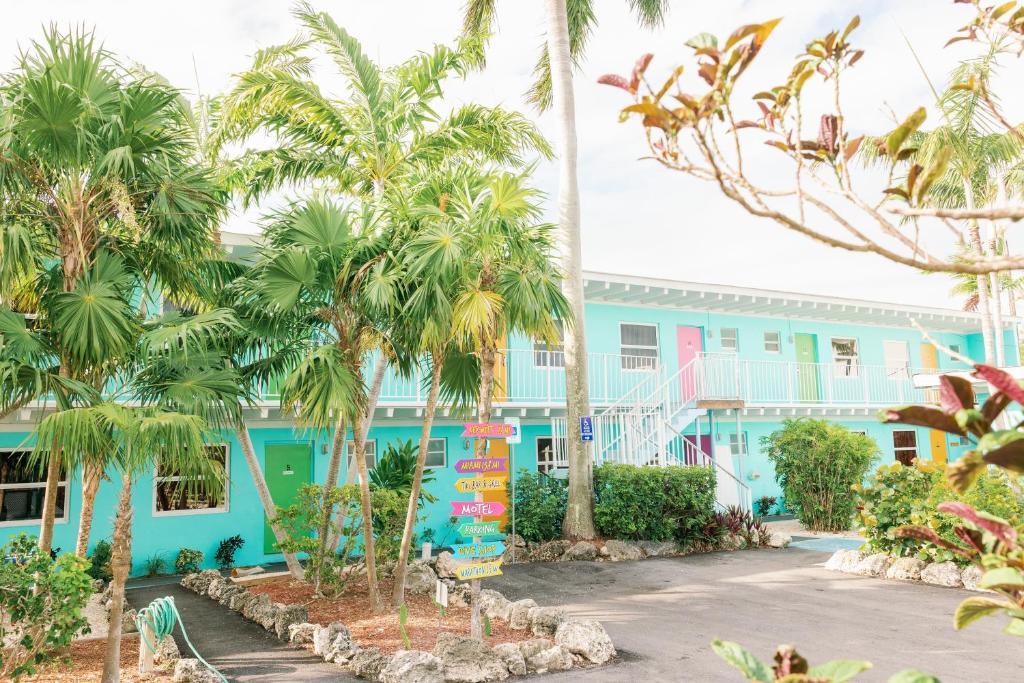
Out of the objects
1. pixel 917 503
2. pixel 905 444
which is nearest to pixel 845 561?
pixel 917 503

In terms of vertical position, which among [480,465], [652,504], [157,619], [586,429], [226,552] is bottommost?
[226,552]

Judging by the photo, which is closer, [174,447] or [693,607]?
[174,447]

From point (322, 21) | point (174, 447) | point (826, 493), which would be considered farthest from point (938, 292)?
point (174, 447)

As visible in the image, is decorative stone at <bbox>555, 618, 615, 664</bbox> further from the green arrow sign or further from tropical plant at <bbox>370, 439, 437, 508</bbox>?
tropical plant at <bbox>370, 439, 437, 508</bbox>

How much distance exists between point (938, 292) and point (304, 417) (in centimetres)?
3143

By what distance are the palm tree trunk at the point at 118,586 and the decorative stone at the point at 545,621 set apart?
13.6ft

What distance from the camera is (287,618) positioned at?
8680 mm

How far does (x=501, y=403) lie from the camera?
14852 mm

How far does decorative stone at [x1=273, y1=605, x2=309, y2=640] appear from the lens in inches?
336

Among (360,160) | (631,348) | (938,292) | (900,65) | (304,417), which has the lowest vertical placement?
(304,417)

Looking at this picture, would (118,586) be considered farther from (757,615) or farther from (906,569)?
(906,569)

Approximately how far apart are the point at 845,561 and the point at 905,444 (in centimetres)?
1369

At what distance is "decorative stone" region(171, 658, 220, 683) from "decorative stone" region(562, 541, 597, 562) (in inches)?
302

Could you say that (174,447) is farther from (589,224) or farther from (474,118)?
(589,224)
